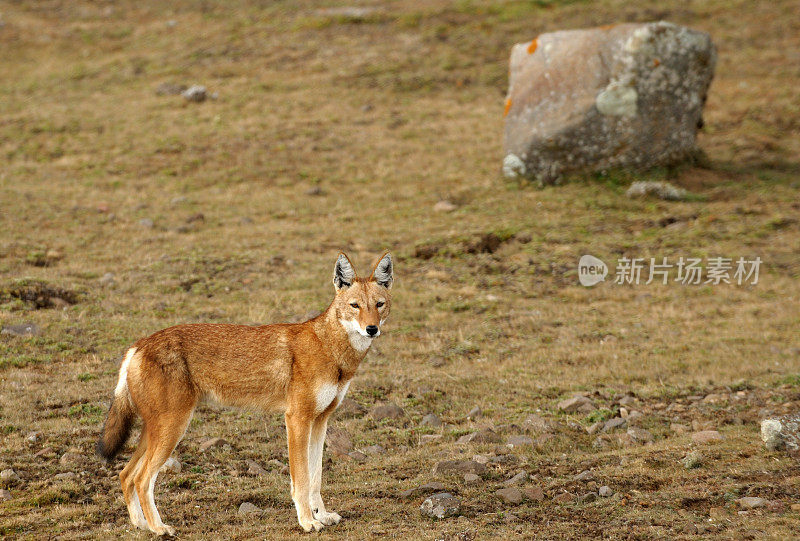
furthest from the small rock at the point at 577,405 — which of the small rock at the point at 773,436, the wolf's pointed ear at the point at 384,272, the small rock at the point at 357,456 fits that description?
the wolf's pointed ear at the point at 384,272

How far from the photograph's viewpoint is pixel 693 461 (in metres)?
8.54

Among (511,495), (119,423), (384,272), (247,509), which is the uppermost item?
(384,272)

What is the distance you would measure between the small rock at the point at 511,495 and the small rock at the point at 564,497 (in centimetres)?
36

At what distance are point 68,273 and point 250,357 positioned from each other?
32.3 feet

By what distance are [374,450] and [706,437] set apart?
417cm

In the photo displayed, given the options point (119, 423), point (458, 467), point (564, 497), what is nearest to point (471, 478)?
point (458, 467)

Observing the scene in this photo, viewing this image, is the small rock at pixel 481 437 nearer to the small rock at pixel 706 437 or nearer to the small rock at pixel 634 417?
the small rock at pixel 634 417

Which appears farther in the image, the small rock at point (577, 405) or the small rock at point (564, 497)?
the small rock at point (577, 405)

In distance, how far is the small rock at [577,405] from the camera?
10.9 meters

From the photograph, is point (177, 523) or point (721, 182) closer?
point (177, 523)

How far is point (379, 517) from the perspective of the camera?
766 cm

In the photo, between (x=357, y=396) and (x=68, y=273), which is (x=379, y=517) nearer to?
(x=357, y=396)

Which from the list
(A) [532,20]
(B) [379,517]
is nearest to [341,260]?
(B) [379,517]

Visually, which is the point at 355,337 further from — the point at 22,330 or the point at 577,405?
the point at 22,330
